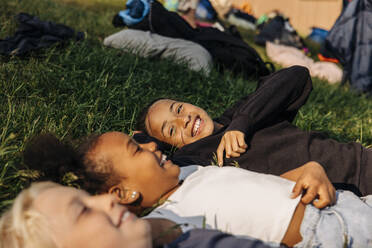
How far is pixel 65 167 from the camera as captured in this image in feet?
5.28

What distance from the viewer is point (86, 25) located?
5340 mm

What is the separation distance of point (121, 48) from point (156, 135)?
208 centimetres

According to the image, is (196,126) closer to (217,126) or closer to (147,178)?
(217,126)

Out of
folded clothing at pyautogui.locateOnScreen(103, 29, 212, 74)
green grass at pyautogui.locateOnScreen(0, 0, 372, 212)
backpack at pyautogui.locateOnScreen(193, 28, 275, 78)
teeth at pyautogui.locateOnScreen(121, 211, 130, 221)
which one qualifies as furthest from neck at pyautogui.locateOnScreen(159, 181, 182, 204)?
backpack at pyautogui.locateOnScreen(193, 28, 275, 78)

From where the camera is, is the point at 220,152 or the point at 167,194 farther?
the point at 220,152

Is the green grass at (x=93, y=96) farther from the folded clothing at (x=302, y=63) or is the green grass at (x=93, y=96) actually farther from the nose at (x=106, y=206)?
the folded clothing at (x=302, y=63)

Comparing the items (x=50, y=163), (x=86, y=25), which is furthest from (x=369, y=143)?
(x=86, y=25)

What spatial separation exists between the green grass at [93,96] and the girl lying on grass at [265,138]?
0.37 meters

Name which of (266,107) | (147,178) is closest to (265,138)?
(266,107)

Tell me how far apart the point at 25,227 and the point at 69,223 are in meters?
0.15

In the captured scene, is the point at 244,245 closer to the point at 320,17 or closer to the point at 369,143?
the point at 369,143

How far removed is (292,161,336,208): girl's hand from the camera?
1.60 meters

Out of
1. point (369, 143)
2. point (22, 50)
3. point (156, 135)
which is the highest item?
point (22, 50)

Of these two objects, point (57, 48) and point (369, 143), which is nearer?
point (369, 143)
